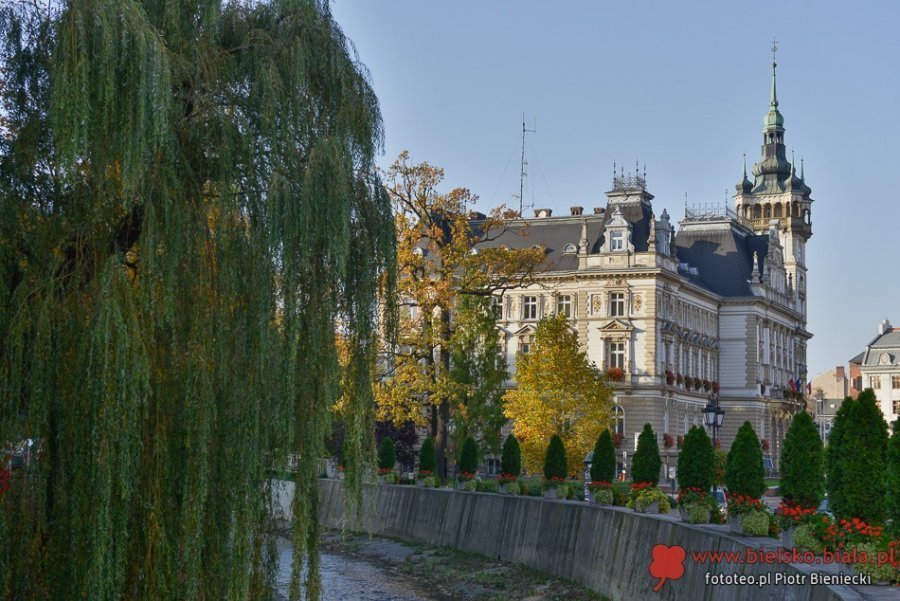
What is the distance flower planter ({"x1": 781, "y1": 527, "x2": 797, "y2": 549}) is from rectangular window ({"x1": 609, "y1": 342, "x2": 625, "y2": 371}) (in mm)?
63104

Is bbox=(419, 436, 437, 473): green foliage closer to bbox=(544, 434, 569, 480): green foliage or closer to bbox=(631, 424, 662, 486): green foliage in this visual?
bbox=(544, 434, 569, 480): green foliage

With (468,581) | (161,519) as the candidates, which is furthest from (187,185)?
(468,581)

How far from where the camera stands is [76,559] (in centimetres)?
1550

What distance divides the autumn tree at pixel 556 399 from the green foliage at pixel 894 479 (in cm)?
3635

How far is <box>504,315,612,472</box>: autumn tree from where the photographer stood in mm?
57250

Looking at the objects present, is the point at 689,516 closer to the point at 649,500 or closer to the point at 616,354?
the point at 649,500

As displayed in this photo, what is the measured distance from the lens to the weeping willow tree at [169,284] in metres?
15.7

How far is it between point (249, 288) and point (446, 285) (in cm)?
2885

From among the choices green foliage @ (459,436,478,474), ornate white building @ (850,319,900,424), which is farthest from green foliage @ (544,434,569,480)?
ornate white building @ (850,319,900,424)

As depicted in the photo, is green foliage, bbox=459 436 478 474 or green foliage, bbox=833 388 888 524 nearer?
green foliage, bbox=833 388 888 524

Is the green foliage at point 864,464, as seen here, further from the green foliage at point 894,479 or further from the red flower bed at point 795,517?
the red flower bed at point 795,517

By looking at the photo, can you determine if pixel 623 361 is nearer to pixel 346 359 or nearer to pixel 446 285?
pixel 446 285

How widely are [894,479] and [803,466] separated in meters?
4.47

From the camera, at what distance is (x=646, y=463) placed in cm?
3606
